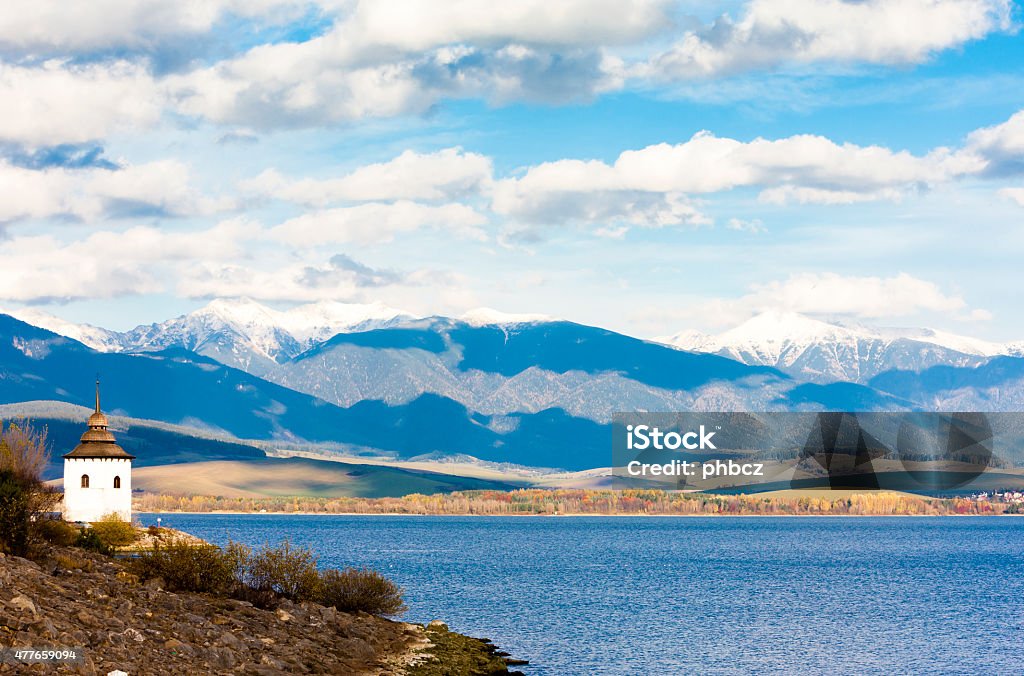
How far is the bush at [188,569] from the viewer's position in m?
58.5

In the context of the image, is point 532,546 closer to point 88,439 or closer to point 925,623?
point 88,439

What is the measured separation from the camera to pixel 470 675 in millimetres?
57781

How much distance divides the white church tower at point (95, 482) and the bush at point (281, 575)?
52.3 metres

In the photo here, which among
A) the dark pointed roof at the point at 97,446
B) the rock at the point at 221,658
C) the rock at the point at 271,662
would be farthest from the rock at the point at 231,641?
the dark pointed roof at the point at 97,446

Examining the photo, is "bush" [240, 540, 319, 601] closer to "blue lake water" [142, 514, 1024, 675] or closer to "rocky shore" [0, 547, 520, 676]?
"rocky shore" [0, 547, 520, 676]

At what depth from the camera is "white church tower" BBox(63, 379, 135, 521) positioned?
371 feet

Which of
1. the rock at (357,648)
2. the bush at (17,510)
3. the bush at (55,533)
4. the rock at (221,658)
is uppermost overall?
the bush at (17,510)

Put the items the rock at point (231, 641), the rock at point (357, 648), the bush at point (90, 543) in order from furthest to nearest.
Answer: the bush at point (90, 543), the rock at point (357, 648), the rock at point (231, 641)

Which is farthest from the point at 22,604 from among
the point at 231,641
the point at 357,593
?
the point at 357,593

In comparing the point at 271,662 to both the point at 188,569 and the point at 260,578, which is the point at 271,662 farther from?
the point at 260,578

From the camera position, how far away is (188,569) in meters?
59.0

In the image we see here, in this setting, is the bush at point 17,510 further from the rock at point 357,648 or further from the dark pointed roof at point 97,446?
the dark pointed roof at point 97,446

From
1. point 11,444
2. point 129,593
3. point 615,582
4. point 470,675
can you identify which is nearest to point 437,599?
point 615,582

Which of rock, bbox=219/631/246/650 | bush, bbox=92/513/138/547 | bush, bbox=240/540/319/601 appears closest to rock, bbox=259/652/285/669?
rock, bbox=219/631/246/650
